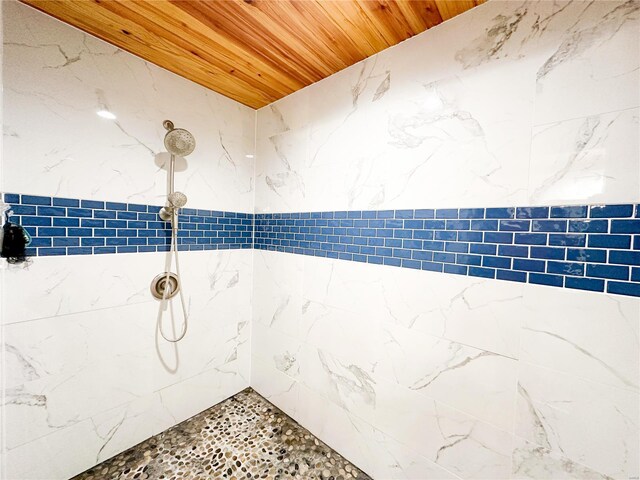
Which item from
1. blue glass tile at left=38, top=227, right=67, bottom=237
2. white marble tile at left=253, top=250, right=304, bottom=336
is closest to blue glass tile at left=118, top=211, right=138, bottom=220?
blue glass tile at left=38, top=227, right=67, bottom=237

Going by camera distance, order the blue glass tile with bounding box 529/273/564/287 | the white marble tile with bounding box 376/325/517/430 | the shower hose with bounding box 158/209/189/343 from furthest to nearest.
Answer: the shower hose with bounding box 158/209/189/343, the white marble tile with bounding box 376/325/517/430, the blue glass tile with bounding box 529/273/564/287

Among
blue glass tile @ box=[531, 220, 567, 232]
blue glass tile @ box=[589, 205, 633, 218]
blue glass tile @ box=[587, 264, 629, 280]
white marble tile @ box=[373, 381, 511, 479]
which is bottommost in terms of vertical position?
white marble tile @ box=[373, 381, 511, 479]

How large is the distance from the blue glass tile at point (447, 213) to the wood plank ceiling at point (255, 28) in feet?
2.51

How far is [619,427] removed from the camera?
0.75 metres

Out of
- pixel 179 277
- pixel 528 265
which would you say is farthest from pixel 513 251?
pixel 179 277

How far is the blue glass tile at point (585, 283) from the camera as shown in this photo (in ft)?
2.50

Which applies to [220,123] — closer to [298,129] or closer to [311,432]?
[298,129]

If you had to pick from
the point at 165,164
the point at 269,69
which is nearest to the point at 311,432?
the point at 165,164

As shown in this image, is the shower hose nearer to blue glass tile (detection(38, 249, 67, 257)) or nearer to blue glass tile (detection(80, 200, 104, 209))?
blue glass tile (detection(80, 200, 104, 209))

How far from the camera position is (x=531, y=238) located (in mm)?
859

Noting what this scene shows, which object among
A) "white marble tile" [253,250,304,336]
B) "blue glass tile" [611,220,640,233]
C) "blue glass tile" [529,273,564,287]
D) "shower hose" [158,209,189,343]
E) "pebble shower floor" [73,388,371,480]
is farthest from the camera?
"white marble tile" [253,250,304,336]

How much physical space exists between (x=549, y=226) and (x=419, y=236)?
0.42 meters

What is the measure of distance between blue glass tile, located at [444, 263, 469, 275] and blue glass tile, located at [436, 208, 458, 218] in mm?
198

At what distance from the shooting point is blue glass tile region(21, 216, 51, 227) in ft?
3.43
